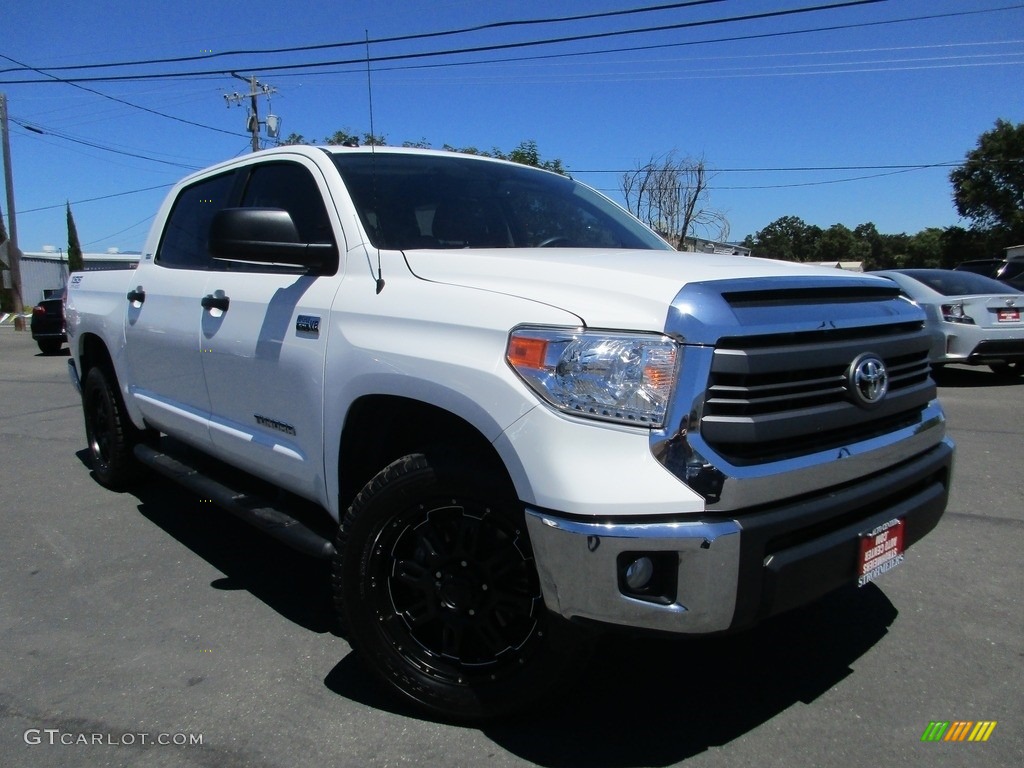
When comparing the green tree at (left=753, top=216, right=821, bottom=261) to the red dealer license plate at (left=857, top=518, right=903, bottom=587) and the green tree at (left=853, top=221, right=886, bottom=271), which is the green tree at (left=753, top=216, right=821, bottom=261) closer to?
the green tree at (left=853, top=221, right=886, bottom=271)

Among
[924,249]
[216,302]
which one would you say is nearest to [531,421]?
[216,302]

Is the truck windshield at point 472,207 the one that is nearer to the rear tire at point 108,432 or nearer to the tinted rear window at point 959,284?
the rear tire at point 108,432

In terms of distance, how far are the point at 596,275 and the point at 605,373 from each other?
16.6 inches

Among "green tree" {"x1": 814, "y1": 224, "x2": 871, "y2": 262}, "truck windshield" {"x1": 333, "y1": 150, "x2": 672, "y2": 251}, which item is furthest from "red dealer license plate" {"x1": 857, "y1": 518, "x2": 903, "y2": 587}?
"green tree" {"x1": 814, "y1": 224, "x2": 871, "y2": 262}

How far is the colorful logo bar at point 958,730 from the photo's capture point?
2615 millimetres

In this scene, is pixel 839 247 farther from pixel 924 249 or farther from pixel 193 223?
pixel 193 223

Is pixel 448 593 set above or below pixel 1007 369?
above

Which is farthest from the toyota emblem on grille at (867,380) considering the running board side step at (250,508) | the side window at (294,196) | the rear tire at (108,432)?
the rear tire at (108,432)

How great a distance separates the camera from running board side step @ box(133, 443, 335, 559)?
3.17m

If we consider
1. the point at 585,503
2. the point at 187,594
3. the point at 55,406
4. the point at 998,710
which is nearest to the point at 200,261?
the point at 187,594

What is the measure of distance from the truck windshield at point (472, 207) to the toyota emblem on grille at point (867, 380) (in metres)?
1.47

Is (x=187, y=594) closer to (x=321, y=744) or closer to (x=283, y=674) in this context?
(x=283, y=674)

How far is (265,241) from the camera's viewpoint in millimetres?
3121

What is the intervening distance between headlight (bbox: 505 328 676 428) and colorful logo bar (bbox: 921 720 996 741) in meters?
1.48
